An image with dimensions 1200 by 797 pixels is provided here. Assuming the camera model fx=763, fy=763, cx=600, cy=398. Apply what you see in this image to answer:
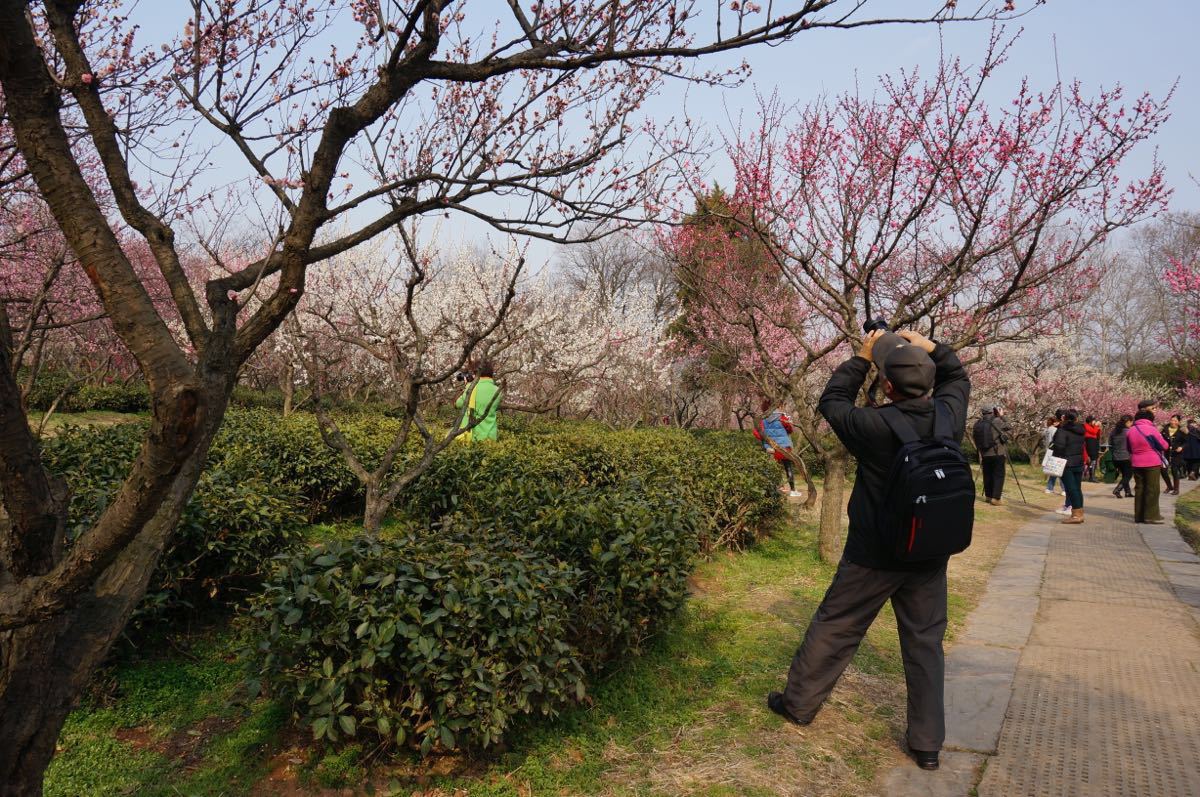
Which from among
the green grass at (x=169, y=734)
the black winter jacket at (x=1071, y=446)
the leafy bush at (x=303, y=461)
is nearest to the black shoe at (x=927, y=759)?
the green grass at (x=169, y=734)

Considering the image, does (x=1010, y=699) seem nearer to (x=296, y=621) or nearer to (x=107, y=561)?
(x=296, y=621)

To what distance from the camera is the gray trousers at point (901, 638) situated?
3.27 m

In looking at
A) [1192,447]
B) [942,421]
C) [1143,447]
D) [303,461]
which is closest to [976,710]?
[942,421]

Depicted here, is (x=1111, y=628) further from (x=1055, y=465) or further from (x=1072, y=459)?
(x=1072, y=459)

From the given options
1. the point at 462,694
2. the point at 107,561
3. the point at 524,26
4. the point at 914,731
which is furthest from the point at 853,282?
the point at 107,561

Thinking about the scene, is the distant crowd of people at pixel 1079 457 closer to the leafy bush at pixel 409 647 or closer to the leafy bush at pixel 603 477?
the leafy bush at pixel 603 477

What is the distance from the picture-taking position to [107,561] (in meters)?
1.98

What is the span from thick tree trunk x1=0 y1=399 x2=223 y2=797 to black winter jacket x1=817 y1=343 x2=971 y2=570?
2.56 meters

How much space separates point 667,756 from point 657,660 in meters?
0.97

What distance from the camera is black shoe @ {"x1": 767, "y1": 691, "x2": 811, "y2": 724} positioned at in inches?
142

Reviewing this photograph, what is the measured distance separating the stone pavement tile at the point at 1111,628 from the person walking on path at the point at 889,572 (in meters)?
2.16

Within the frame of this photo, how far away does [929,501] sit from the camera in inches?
121

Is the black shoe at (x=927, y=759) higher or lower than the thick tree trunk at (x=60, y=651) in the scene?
lower

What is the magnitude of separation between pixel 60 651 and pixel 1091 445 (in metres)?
19.3
